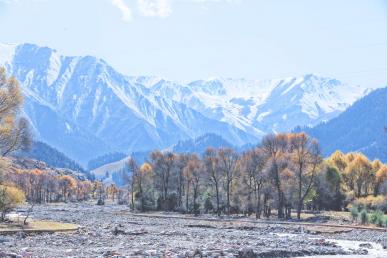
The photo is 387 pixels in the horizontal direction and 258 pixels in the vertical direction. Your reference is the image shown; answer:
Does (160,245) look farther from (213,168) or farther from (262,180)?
(213,168)

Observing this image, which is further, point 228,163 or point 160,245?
point 228,163

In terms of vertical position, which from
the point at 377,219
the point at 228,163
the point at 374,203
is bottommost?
the point at 377,219

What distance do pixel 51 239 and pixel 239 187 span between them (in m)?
64.8

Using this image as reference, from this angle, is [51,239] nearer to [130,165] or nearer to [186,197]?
[186,197]

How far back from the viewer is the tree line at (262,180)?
100062 mm

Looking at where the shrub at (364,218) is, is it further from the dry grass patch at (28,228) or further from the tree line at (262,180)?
the dry grass patch at (28,228)

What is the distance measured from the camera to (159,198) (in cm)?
13625

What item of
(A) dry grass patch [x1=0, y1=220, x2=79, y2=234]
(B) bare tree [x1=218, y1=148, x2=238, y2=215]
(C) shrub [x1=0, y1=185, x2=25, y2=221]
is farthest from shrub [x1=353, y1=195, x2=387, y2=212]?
(C) shrub [x1=0, y1=185, x2=25, y2=221]

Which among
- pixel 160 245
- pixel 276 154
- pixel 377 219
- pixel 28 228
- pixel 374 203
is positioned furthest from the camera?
pixel 276 154

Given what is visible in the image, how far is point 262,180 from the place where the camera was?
10544 cm

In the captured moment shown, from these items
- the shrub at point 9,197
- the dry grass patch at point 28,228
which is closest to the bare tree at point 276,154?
the dry grass patch at point 28,228

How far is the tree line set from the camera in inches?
3939

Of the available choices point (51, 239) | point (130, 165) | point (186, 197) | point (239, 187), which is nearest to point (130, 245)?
point (51, 239)

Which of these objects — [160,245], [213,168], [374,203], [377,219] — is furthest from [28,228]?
[374,203]
